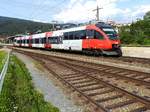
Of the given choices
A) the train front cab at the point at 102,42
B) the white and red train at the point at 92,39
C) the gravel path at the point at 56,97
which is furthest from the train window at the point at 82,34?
the gravel path at the point at 56,97

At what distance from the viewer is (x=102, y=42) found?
3086 cm

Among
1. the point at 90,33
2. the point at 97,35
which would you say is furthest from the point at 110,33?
the point at 90,33

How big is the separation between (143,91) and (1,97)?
15.6ft

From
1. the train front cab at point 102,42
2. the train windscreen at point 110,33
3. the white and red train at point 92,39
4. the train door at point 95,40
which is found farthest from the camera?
the train door at point 95,40

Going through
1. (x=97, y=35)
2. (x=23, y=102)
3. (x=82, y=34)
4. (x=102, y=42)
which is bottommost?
(x=23, y=102)

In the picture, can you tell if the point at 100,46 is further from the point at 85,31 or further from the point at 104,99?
the point at 104,99

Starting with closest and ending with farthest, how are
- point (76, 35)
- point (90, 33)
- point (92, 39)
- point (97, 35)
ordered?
point (97, 35) → point (92, 39) → point (90, 33) → point (76, 35)

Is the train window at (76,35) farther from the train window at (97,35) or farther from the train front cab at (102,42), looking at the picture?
the train window at (97,35)

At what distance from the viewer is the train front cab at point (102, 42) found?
30572mm

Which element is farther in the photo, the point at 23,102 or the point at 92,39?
the point at 92,39

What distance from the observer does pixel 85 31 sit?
3378 cm

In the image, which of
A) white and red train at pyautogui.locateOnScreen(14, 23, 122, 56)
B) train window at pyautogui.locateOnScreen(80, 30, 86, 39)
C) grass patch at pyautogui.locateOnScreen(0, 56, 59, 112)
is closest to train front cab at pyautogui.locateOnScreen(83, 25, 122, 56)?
white and red train at pyautogui.locateOnScreen(14, 23, 122, 56)

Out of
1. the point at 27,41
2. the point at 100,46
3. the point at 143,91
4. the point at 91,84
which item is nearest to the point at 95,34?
the point at 100,46

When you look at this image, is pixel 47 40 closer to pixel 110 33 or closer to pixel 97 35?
pixel 97 35
